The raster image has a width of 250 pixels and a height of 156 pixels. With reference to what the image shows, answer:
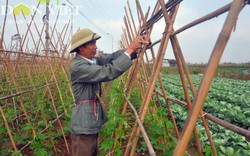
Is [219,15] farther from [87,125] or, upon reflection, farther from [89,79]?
[87,125]

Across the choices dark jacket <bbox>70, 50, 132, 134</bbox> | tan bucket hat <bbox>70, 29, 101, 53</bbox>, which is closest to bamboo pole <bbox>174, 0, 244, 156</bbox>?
dark jacket <bbox>70, 50, 132, 134</bbox>

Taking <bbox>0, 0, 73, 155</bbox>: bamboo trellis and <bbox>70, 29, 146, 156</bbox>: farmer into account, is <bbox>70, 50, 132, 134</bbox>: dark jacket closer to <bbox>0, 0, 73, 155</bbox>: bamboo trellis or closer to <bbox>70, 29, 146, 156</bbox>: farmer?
<bbox>70, 29, 146, 156</bbox>: farmer

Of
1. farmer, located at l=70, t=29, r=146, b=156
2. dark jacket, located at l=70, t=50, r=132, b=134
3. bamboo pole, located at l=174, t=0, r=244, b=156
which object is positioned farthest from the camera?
farmer, located at l=70, t=29, r=146, b=156

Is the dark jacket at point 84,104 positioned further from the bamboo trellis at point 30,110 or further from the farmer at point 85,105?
the bamboo trellis at point 30,110

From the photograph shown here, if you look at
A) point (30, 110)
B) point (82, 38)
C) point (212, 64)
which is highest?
point (82, 38)

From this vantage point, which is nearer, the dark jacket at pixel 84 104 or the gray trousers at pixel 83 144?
the dark jacket at pixel 84 104

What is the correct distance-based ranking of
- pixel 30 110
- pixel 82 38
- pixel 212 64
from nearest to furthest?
pixel 212 64
pixel 82 38
pixel 30 110

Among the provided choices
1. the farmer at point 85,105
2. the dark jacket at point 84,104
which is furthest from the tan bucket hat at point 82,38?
the dark jacket at point 84,104

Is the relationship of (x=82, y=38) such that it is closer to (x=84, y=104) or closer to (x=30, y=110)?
(x=84, y=104)

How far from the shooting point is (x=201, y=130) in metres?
5.30

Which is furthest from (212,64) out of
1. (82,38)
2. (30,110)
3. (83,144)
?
(30,110)

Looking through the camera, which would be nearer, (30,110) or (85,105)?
(85,105)

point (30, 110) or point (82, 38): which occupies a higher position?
Result: point (82, 38)

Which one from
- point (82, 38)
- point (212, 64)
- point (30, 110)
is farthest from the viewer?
point (30, 110)
